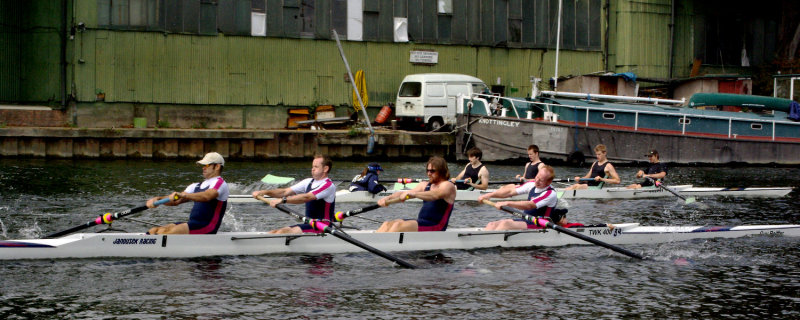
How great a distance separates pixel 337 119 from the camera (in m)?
39.1

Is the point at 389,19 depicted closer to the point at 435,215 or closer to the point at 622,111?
the point at 622,111

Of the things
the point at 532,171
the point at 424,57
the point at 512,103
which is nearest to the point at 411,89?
the point at 424,57

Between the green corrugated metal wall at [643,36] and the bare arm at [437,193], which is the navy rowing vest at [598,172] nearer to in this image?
the bare arm at [437,193]

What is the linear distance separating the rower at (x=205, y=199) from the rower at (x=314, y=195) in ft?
3.02

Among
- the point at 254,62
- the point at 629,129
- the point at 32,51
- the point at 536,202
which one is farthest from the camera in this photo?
the point at 254,62

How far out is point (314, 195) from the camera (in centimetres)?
1599

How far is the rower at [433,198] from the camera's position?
15945 millimetres

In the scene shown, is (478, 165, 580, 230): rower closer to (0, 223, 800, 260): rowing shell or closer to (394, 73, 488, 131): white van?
(0, 223, 800, 260): rowing shell

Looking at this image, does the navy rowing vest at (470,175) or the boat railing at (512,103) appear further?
the boat railing at (512,103)

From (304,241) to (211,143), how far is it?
20692 mm

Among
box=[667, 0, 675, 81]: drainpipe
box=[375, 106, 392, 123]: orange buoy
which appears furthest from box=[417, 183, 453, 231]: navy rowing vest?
box=[667, 0, 675, 81]: drainpipe

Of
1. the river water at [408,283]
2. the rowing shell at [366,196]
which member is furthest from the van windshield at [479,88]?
the river water at [408,283]

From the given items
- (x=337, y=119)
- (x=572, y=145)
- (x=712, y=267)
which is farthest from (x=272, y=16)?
(x=712, y=267)

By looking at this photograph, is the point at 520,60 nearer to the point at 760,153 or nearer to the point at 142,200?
the point at 760,153
